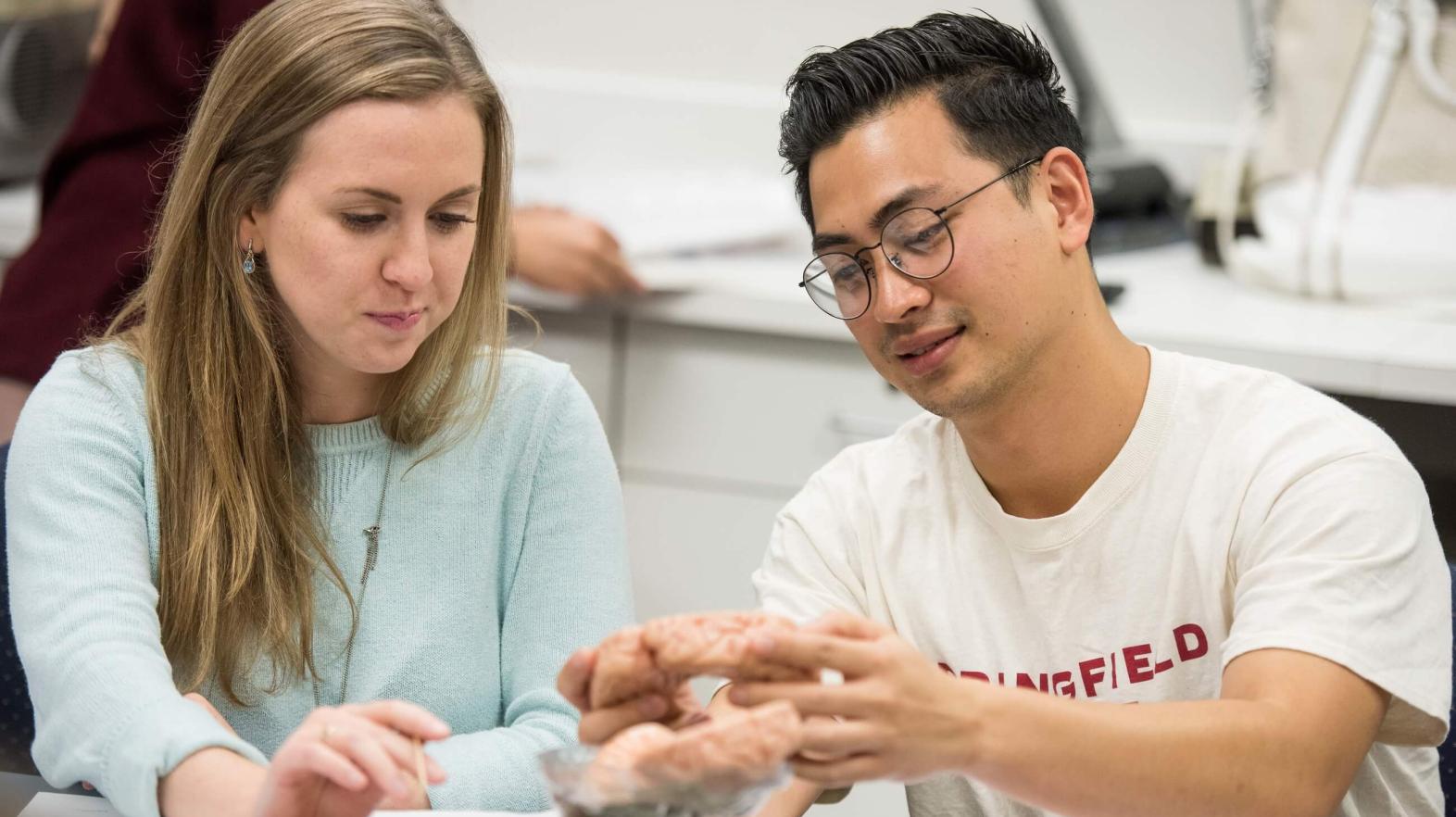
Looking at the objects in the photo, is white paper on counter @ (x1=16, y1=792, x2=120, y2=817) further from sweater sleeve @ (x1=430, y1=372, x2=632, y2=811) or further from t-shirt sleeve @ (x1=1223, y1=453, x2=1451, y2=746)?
t-shirt sleeve @ (x1=1223, y1=453, x2=1451, y2=746)

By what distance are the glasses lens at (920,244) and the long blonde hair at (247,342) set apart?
1.27 ft

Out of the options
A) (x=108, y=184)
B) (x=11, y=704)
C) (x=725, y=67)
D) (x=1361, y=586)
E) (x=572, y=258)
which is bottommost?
(x=11, y=704)

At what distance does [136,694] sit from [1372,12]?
190 cm

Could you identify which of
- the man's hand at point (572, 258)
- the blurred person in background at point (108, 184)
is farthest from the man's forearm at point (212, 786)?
the man's hand at point (572, 258)

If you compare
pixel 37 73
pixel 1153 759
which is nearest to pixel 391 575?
pixel 1153 759

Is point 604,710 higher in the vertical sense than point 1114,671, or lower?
higher

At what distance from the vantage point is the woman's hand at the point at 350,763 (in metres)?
0.98

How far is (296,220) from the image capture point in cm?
130

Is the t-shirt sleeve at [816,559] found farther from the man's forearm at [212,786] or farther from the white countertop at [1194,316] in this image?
the white countertop at [1194,316]

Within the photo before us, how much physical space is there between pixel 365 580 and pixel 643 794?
622 mm

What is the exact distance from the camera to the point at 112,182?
210 centimetres

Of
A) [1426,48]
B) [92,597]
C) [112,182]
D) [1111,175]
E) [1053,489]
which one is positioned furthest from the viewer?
[1111,175]

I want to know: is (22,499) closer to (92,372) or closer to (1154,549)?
(92,372)

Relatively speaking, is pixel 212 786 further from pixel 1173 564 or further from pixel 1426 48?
pixel 1426 48
